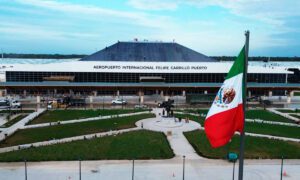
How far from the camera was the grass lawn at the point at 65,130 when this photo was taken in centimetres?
4112

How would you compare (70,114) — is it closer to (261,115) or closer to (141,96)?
(141,96)

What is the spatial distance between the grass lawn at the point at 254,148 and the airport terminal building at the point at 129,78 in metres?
36.7

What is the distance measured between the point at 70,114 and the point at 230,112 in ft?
158

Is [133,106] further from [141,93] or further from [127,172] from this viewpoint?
[127,172]

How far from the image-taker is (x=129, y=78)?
80.8 metres

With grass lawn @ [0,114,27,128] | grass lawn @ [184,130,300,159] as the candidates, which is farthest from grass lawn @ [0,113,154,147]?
grass lawn @ [184,130,300,159]

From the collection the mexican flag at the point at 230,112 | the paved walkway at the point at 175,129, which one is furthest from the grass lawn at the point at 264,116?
the mexican flag at the point at 230,112

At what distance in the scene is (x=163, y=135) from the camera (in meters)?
43.8

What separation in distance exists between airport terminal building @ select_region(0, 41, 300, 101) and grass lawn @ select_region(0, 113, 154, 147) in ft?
80.6

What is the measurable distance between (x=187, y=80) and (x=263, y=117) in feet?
88.6

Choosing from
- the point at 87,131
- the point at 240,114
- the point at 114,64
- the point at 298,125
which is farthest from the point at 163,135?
the point at 114,64

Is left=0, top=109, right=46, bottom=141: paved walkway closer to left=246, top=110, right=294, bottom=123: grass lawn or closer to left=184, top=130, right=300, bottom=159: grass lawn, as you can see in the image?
left=184, top=130, right=300, bottom=159: grass lawn

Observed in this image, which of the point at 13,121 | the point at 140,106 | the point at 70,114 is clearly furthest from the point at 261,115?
the point at 13,121

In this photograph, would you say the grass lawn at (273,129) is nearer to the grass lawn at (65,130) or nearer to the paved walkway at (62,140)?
the grass lawn at (65,130)
